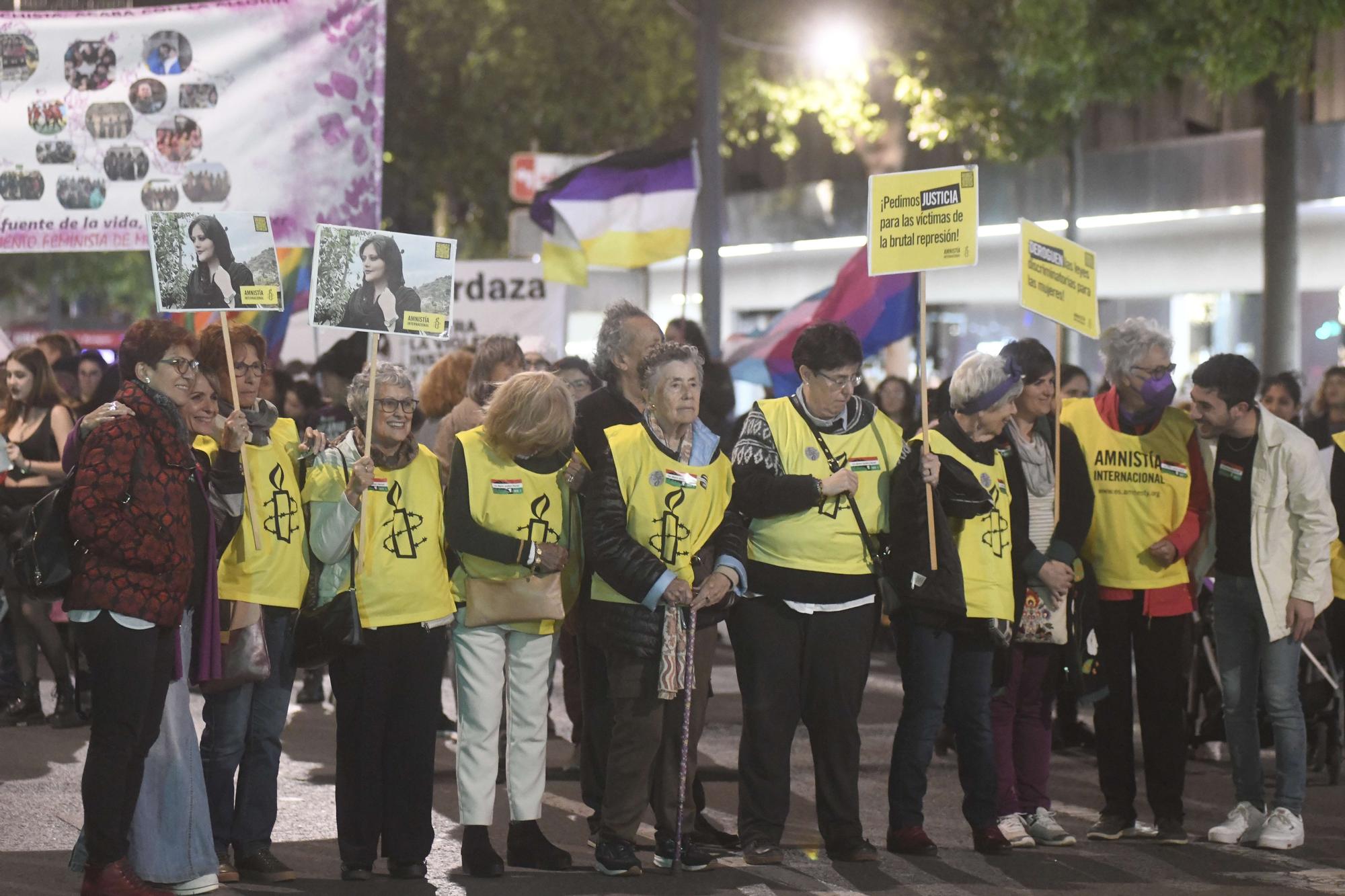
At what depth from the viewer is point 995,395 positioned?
25.0ft

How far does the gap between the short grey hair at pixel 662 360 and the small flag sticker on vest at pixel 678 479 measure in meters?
0.32

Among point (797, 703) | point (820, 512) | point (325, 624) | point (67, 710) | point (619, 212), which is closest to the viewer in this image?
point (325, 624)

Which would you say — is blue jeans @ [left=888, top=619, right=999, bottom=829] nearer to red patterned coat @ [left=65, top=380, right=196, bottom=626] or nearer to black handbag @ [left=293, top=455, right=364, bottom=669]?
black handbag @ [left=293, top=455, right=364, bottom=669]

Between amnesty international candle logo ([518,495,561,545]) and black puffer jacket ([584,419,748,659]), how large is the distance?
0.14m

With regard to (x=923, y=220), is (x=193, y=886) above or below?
below

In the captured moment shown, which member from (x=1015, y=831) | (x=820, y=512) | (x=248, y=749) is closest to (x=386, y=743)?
(x=248, y=749)

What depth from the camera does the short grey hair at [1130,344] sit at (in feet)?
26.2

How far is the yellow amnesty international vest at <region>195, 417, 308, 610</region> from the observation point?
22.4 ft

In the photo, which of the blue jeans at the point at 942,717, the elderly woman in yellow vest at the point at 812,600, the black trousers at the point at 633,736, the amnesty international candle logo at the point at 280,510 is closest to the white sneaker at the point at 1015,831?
the blue jeans at the point at 942,717

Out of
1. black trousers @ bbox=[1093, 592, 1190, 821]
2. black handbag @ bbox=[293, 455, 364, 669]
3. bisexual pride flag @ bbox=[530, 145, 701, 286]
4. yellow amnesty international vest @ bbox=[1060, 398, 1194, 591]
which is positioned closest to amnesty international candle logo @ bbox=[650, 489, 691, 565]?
black handbag @ bbox=[293, 455, 364, 669]

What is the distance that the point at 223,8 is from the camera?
9.67m

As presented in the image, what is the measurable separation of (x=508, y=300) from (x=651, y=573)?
9.33 m

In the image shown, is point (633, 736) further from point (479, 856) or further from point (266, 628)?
point (266, 628)

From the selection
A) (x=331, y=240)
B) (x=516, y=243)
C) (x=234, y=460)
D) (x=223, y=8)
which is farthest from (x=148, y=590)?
(x=516, y=243)
